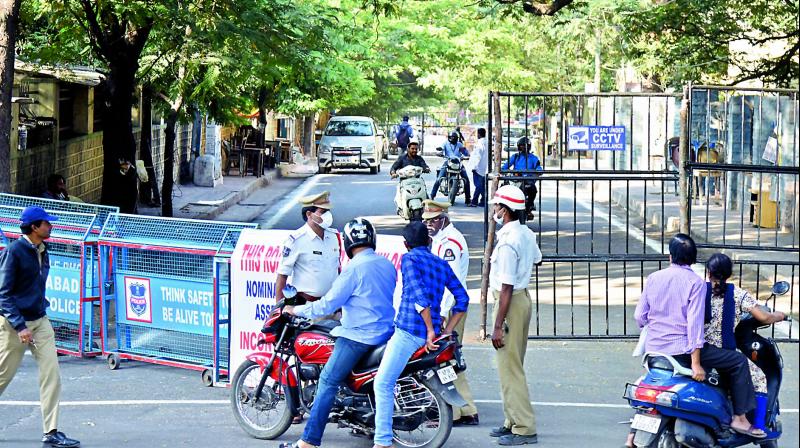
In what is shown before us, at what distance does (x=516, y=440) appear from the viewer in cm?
828

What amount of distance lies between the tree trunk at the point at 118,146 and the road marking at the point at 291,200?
158 inches

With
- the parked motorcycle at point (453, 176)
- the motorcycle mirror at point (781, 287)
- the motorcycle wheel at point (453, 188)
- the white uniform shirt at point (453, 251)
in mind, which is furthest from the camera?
the motorcycle wheel at point (453, 188)

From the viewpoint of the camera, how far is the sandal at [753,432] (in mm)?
7512

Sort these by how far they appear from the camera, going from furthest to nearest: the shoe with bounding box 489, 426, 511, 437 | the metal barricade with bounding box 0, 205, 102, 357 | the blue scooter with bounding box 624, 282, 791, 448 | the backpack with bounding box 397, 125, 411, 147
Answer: the backpack with bounding box 397, 125, 411, 147, the metal barricade with bounding box 0, 205, 102, 357, the shoe with bounding box 489, 426, 511, 437, the blue scooter with bounding box 624, 282, 791, 448

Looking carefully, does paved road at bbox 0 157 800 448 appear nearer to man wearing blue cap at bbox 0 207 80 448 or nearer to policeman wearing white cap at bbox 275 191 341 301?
man wearing blue cap at bbox 0 207 80 448

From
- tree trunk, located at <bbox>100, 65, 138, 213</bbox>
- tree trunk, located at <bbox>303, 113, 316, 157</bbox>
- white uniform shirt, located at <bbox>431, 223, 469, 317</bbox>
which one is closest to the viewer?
white uniform shirt, located at <bbox>431, 223, 469, 317</bbox>

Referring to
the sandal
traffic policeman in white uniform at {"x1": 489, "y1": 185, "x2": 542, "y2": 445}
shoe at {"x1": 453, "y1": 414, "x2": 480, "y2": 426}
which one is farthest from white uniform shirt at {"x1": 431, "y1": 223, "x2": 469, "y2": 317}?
the sandal

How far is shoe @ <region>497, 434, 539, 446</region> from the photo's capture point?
8.27 meters

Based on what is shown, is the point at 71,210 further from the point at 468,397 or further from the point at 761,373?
the point at 761,373

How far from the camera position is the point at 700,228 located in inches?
913

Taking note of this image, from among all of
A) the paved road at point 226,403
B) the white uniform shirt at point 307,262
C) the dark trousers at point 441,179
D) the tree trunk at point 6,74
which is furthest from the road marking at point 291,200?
the white uniform shirt at point 307,262

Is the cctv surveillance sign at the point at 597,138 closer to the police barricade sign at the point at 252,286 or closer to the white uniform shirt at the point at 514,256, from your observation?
the police barricade sign at the point at 252,286

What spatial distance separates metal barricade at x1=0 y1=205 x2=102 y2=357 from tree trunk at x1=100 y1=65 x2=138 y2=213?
830cm

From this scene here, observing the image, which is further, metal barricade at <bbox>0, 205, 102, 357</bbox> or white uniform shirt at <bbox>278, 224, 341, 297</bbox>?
metal barricade at <bbox>0, 205, 102, 357</bbox>
